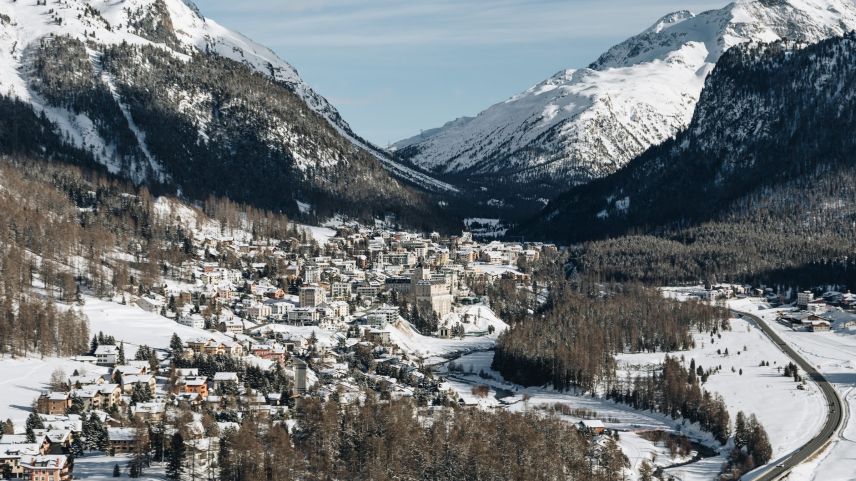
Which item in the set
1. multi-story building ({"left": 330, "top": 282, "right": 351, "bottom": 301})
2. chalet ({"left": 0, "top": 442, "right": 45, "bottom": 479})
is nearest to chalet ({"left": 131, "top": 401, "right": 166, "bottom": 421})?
chalet ({"left": 0, "top": 442, "right": 45, "bottom": 479})

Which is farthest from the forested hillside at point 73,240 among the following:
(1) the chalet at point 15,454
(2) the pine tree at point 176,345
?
(1) the chalet at point 15,454

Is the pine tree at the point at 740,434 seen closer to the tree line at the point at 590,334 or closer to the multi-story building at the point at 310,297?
the tree line at the point at 590,334

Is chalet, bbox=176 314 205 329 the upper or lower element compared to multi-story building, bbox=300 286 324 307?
lower

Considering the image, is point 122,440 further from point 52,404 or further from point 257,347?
point 257,347

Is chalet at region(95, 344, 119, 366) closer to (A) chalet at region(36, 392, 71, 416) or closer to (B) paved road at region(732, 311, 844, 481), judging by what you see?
(A) chalet at region(36, 392, 71, 416)

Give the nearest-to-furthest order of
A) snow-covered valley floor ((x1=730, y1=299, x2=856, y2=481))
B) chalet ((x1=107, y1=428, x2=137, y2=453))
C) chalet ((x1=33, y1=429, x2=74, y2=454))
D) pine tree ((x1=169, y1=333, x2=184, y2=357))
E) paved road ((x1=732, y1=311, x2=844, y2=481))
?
1. chalet ((x1=33, y1=429, x2=74, y2=454))
2. chalet ((x1=107, y1=428, x2=137, y2=453))
3. paved road ((x1=732, y1=311, x2=844, y2=481))
4. snow-covered valley floor ((x1=730, y1=299, x2=856, y2=481))
5. pine tree ((x1=169, y1=333, x2=184, y2=357))

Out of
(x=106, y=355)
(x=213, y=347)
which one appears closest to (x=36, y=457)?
(x=106, y=355)
